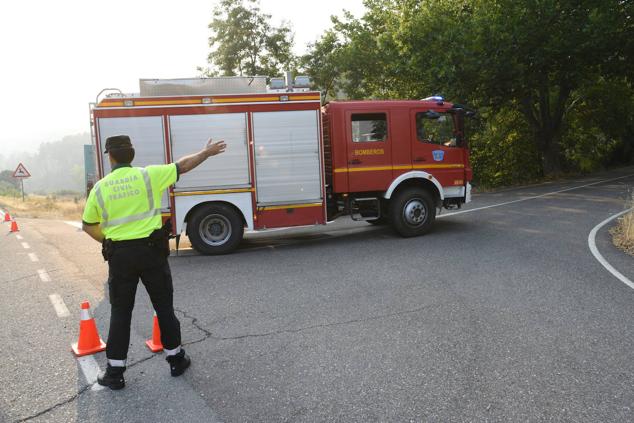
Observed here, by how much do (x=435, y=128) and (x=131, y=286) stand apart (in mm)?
7381

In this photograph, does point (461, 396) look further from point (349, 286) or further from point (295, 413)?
point (349, 286)

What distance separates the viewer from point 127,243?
3869 mm

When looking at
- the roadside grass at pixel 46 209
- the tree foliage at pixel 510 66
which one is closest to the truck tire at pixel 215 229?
the tree foliage at pixel 510 66

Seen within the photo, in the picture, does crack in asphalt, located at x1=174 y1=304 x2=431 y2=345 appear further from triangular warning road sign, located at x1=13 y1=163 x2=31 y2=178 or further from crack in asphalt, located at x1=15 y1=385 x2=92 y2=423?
triangular warning road sign, located at x1=13 y1=163 x2=31 y2=178

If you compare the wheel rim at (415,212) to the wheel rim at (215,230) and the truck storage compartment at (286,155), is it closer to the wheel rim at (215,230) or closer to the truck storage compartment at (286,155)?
the truck storage compartment at (286,155)

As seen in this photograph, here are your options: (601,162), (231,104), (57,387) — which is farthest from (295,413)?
(601,162)

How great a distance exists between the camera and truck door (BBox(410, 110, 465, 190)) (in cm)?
971

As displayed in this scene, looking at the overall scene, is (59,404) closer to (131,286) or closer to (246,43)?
(131,286)

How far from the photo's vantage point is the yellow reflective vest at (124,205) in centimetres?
388

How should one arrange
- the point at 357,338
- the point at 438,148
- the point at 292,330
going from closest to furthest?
the point at 357,338, the point at 292,330, the point at 438,148

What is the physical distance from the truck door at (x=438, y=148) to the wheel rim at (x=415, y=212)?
0.61 meters

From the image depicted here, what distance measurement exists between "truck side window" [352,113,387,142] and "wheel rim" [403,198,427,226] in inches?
52.2

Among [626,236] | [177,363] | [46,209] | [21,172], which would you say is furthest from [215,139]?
[46,209]

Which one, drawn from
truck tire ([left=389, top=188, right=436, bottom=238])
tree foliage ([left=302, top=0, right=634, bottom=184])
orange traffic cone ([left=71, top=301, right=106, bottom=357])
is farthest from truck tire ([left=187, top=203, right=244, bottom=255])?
tree foliage ([left=302, top=0, right=634, bottom=184])
